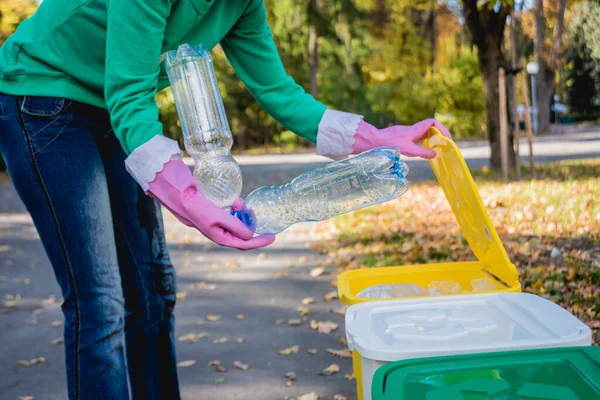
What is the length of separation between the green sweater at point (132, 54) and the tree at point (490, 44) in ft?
26.9

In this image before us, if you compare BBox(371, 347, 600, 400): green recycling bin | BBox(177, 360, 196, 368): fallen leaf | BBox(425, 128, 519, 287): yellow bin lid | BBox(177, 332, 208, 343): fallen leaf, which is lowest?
BBox(177, 360, 196, 368): fallen leaf

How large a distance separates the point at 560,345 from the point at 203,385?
2.17 meters

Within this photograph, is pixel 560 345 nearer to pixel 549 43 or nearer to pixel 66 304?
pixel 66 304

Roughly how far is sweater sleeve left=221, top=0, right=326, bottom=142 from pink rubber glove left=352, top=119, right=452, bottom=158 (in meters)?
0.16

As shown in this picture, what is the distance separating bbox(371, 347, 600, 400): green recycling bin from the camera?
4.17 ft

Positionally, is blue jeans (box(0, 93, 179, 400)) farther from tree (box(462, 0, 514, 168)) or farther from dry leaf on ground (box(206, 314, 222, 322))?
tree (box(462, 0, 514, 168))

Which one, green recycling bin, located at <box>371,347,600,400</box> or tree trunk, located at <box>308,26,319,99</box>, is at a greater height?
tree trunk, located at <box>308,26,319,99</box>

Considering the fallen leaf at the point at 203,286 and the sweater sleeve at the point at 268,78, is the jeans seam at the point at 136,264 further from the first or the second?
the fallen leaf at the point at 203,286

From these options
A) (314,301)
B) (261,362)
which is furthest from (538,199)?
(261,362)

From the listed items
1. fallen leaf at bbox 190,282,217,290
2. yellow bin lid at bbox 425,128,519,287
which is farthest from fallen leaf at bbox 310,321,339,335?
yellow bin lid at bbox 425,128,519,287

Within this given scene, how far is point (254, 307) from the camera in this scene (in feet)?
15.5

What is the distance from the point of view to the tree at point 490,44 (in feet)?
32.6

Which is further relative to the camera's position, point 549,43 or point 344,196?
point 549,43

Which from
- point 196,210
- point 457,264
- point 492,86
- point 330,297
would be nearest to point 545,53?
point 492,86
